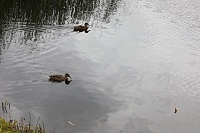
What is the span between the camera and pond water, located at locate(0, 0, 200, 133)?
14.4 m

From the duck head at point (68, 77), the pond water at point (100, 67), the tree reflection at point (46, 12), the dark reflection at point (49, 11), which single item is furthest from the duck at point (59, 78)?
the dark reflection at point (49, 11)

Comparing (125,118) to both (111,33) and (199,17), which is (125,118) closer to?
(111,33)

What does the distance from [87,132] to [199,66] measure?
1105 centimetres

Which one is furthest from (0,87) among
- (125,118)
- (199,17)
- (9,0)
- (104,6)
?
(199,17)

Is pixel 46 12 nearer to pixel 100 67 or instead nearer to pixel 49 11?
pixel 49 11

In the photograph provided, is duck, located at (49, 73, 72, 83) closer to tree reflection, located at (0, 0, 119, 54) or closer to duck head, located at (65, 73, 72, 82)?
duck head, located at (65, 73, 72, 82)

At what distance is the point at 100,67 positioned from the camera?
19.3 meters

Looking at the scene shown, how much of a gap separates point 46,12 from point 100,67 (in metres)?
10.0

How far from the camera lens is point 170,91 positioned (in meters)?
17.5

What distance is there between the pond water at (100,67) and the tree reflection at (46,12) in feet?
0.25

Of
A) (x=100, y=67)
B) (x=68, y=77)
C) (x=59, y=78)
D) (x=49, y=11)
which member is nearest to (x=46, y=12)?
(x=49, y=11)

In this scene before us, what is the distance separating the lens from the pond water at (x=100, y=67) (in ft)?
47.3

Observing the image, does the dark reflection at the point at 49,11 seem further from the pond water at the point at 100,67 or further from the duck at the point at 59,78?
the duck at the point at 59,78

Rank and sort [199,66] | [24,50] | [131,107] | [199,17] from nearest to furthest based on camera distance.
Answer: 1. [131,107]
2. [24,50]
3. [199,66]
4. [199,17]
